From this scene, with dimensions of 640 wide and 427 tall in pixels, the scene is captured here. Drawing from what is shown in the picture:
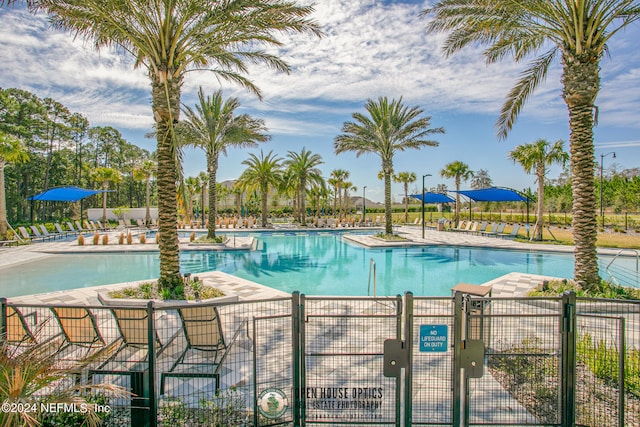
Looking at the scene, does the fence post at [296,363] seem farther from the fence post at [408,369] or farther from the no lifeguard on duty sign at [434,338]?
the no lifeguard on duty sign at [434,338]

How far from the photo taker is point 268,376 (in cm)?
448

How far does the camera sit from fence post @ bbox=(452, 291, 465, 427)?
3.29m

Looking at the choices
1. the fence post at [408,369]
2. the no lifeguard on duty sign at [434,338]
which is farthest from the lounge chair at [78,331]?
the no lifeguard on duty sign at [434,338]

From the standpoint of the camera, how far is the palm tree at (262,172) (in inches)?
1233

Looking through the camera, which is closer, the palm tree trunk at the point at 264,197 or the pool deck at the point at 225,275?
the pool deck at the point at 225,275

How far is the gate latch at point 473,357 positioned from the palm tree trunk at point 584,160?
7059 mm

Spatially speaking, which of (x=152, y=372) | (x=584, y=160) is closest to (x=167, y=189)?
(x=152, y=372)

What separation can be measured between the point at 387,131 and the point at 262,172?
14.1 metres

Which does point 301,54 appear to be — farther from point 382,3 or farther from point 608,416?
point 608,416

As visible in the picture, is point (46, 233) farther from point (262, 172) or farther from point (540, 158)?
point (540, 158)

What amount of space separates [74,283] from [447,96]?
17.0 meters

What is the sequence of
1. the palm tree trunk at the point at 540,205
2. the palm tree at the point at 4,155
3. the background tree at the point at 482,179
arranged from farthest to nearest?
the background tree at the point at 482,179 < the palm tree trunk at the point at 540,205 < the palm tree at the point at 4,155

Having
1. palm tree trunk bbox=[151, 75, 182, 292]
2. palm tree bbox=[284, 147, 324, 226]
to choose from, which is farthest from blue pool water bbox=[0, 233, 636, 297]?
palm tree bbox=[284, 147, 324, 226]

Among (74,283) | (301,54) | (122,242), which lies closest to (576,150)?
(301,54)
